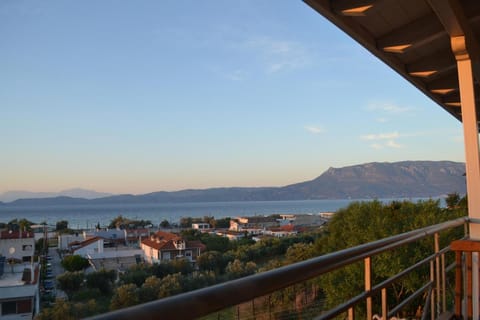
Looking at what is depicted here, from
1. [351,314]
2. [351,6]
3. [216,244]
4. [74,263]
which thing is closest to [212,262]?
[216,244]

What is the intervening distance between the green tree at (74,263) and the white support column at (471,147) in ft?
44.9

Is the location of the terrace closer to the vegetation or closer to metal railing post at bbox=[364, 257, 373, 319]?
metal railing post at bbox=[364, 257, 373, 319]

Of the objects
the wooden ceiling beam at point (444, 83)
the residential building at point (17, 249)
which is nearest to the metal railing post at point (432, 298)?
the wooden ceiling beam at point (444, 83)

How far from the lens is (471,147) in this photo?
9.64 feet

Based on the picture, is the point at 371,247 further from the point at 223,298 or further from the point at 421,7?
the point at 421,7

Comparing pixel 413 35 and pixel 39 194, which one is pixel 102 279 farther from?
pixel 39 194

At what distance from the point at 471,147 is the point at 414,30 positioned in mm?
900

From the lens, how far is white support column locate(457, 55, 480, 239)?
2.91m

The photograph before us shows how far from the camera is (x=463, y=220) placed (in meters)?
2.79

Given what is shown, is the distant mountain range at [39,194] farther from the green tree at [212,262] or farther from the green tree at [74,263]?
the green tree at [212,262]

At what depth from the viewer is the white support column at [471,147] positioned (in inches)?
115

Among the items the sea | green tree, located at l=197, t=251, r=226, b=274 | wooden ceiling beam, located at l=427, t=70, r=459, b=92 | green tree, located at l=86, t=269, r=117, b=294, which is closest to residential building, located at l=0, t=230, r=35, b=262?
green tree, located at l=86, t=269, r=117, b=294

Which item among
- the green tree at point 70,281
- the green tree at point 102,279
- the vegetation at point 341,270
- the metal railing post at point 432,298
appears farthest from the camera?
the green tree at point 102,279

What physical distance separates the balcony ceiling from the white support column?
0.14 m
